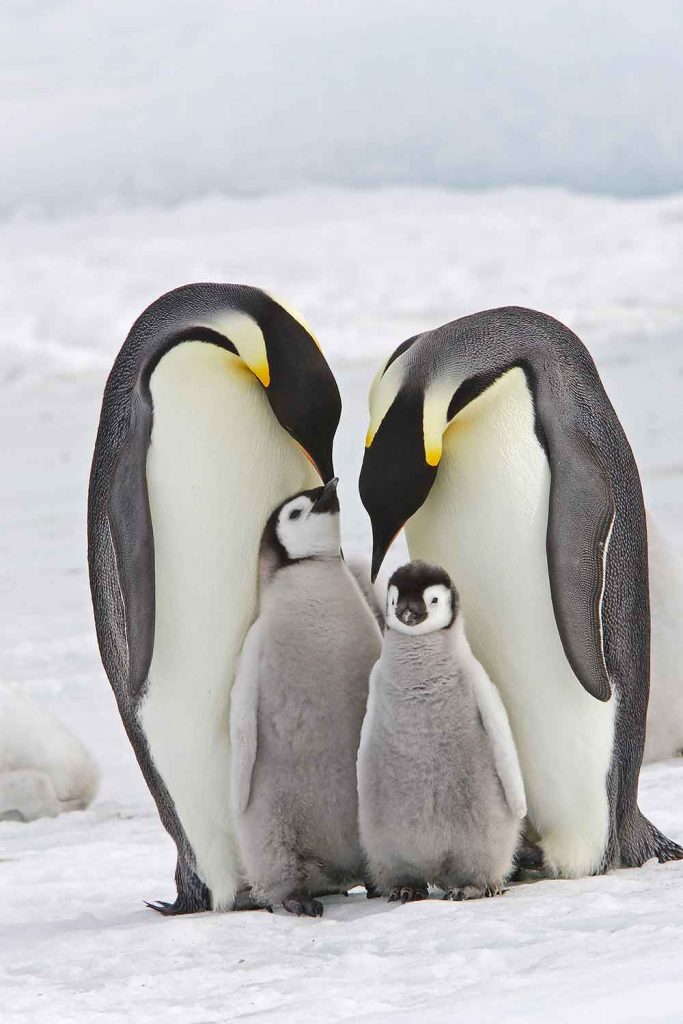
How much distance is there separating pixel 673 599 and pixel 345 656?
214 cm

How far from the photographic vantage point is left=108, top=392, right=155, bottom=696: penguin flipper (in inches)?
125

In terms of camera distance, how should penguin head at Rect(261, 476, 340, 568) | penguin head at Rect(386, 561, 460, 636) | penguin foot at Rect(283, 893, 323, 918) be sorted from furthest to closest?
penguin head at Rect(261, 476, 340, 568) → penguin foot at Rect(283, 893, 323, 918) → penguin head at Rect(386, 561, 460, 636)

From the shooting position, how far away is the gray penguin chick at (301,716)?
9.86 ft

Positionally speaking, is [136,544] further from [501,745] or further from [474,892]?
[474,892]

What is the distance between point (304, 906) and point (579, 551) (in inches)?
34.0

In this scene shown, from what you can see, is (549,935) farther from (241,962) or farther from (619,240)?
(619,240)

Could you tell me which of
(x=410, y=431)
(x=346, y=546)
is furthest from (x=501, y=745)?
(x=346, y=546)

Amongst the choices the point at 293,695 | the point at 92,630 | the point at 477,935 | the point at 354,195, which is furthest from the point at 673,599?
the point at 354,195

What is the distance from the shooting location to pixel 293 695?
300 cm

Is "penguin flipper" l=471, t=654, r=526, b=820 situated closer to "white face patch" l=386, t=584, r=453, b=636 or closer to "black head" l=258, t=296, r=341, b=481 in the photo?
"white face patch" l=386, t=584, r=453, b=636

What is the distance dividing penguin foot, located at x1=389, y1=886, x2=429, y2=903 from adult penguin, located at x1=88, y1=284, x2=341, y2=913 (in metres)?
0.45

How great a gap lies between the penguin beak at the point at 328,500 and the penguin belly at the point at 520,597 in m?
0.23

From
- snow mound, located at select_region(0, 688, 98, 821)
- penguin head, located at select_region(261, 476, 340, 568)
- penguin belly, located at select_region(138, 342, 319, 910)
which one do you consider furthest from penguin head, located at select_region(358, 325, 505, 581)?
snow mound, located at select_region(0, 688, 98, 821)

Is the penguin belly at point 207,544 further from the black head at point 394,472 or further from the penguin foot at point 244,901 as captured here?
the black head at point 394,472
